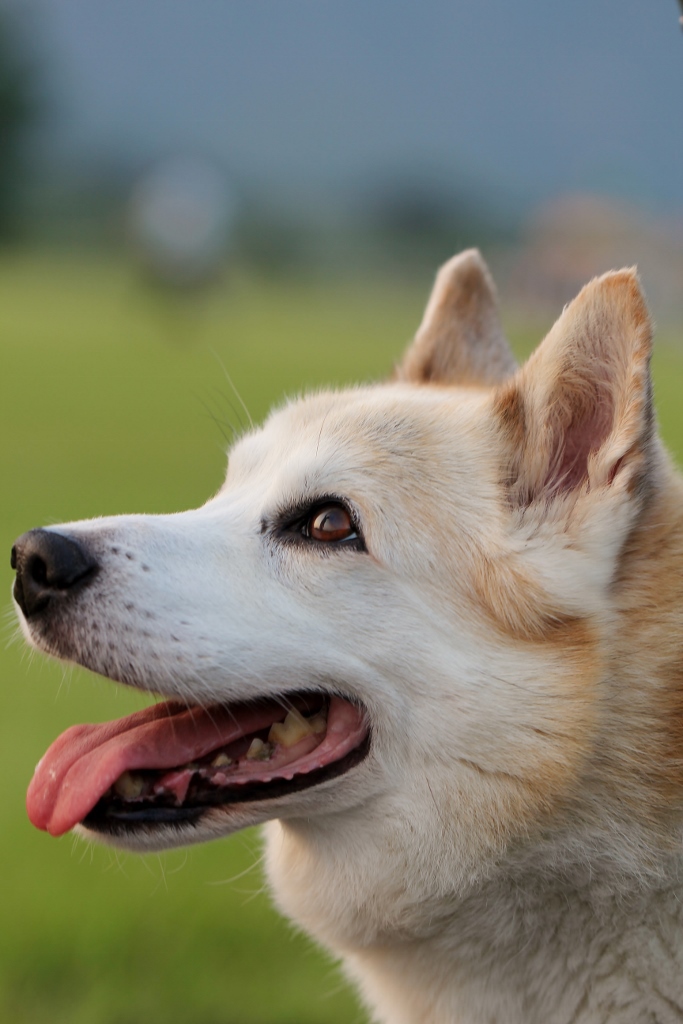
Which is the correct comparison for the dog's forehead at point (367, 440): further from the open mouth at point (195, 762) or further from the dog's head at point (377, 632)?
the open mouth at point (195, 762)

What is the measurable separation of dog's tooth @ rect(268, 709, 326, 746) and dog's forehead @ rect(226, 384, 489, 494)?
1.67 ft

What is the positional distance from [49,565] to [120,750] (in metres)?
0.43

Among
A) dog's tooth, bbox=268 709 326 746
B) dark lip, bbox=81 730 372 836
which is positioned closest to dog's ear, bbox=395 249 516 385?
dog's tooth, bbox=268 709 326 746

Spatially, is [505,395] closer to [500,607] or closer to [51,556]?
[500,607]

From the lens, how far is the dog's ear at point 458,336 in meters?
3.25

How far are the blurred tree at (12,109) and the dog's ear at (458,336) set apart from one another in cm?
3237

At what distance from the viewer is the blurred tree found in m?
32.6

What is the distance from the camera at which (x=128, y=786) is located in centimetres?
230

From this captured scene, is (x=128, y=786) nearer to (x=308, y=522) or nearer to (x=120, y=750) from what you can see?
(x=120, y=750)

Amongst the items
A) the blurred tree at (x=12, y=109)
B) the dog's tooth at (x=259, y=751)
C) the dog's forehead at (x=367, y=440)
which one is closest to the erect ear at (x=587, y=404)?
the dog's forehead at (x=367, y=440)

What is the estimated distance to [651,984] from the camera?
7.30ft

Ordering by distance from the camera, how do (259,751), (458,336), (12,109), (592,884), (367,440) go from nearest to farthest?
(592,884)
(259,751)
(367,440)
(458,336)
(12,109)

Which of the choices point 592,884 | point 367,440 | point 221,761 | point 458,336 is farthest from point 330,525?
point 458,336

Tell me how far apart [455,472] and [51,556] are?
0.91 metres
